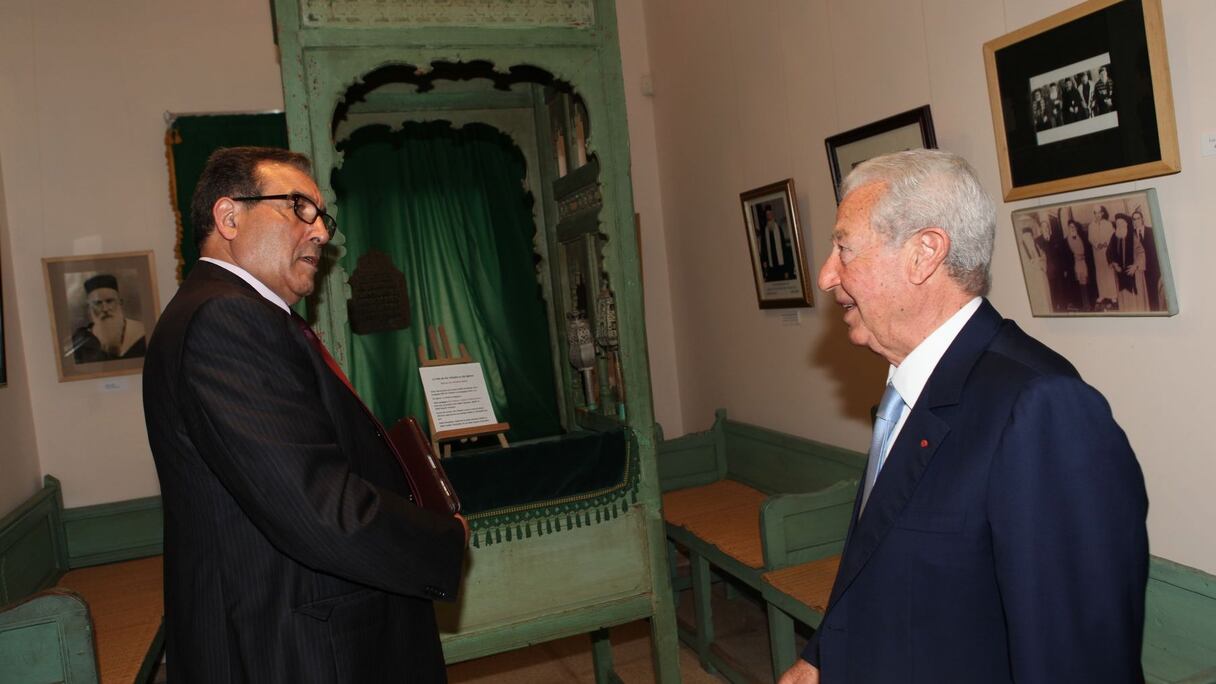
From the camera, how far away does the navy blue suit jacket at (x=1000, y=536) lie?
1210 mm

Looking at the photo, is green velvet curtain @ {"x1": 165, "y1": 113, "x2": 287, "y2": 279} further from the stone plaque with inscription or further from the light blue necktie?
the light blue necktie

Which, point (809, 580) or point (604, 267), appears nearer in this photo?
point (809, 580)

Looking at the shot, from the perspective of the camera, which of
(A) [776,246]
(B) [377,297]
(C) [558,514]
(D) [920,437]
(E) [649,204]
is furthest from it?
(E) [649,204]

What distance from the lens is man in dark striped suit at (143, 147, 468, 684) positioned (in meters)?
1.70

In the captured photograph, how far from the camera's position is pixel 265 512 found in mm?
1705

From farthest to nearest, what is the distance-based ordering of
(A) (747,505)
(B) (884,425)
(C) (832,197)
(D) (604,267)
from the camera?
(A) (747,505) → (C) (832,197) → (D) (604,267) → (B) (884,425)

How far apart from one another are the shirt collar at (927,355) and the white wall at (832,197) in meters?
1.39

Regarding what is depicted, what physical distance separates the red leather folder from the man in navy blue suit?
3.07 ft

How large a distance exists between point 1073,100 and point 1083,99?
0.04 metres

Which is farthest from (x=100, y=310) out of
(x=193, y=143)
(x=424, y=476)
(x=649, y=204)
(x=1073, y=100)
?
(x=1073, y=100)

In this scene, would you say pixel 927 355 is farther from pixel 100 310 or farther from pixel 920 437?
pixel 100 310

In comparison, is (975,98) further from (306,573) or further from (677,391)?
(677,391)

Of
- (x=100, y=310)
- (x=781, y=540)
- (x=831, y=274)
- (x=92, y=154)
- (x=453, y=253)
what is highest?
(x=92, y=154)

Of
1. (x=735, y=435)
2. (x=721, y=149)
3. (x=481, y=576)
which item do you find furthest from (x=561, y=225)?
(x=481, y=576)
